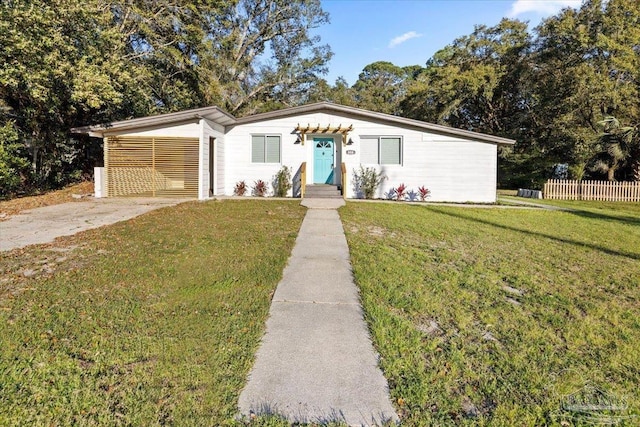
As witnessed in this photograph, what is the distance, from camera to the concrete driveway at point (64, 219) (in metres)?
6.18

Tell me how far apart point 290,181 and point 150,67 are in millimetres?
10023

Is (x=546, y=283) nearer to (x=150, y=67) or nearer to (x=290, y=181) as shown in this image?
(x=290, y=181)

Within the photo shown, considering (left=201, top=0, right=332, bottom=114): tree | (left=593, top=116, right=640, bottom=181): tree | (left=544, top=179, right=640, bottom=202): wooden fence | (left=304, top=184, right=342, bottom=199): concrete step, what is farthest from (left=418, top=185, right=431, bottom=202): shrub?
(left=201, top=0, right=332, bottom=114): tree

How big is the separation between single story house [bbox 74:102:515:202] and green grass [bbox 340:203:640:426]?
7.06m

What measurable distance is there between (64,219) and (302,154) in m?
8.25

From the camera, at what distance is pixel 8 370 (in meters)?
2.30

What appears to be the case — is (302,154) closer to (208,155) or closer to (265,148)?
(265,148)

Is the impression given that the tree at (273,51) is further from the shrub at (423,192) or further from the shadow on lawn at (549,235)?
the shadow on lawn at (549,235)

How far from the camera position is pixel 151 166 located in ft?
41.9

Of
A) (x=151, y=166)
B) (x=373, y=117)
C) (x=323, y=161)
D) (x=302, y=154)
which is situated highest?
(x=373, y=117)

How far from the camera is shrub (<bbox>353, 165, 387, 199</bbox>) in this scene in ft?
44.8

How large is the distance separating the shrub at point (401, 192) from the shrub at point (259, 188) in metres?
5.23

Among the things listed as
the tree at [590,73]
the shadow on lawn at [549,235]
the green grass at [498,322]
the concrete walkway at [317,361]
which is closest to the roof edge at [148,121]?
the green grass at [498,322]

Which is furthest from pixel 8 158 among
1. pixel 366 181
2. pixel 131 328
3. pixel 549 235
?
pixel 549 235
